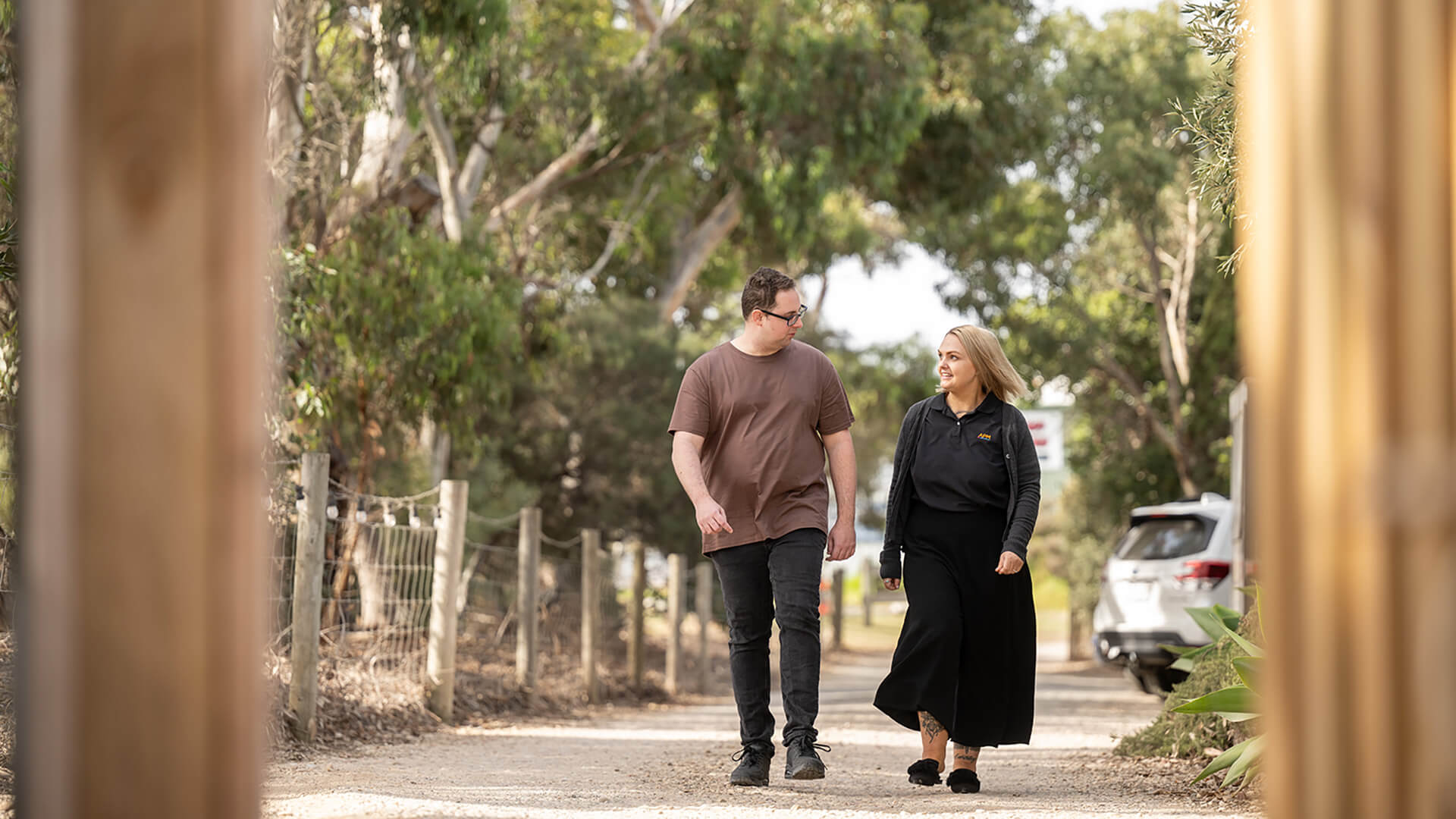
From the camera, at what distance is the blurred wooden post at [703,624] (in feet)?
51.8

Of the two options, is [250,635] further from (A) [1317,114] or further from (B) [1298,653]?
(A) [1317,114]

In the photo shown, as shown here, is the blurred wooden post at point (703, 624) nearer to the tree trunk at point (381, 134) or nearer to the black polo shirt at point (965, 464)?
the tree trunk at point (381, 134)

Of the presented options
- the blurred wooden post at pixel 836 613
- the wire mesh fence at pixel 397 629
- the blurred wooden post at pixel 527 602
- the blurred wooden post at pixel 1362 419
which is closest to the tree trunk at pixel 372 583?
the wire mesh fence at pixel 397 629

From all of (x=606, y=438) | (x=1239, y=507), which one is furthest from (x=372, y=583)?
(x=606, y=438)

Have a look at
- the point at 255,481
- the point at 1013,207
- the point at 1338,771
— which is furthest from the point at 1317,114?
the point at 1013,207

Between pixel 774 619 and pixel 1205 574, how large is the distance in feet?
23.5

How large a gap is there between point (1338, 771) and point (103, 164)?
178 cm

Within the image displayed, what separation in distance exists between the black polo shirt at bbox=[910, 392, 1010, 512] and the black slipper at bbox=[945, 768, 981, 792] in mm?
987

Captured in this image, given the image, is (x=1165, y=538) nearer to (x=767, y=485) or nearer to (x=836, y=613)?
(x=767, y=485)

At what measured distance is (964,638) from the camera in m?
5.90

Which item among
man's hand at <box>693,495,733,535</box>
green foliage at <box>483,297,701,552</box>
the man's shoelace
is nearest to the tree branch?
green foliage at <box>483,297,701,552</box>

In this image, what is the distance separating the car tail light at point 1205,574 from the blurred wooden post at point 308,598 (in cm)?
732

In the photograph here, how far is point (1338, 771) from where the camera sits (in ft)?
6.35

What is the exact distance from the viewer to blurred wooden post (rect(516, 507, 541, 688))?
36.6 ft
